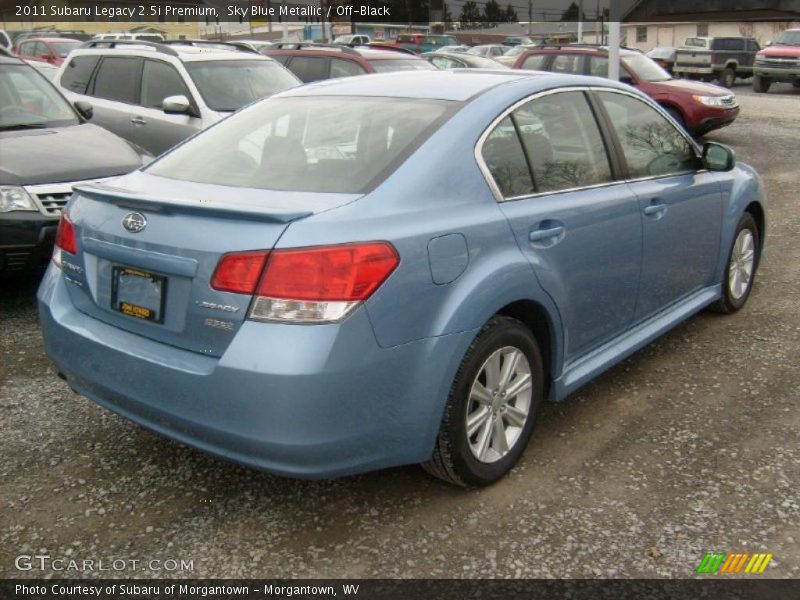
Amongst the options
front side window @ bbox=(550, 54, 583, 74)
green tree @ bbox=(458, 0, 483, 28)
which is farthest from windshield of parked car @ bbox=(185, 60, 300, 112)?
green tree @ bbox=(458, 0, 483, 28)

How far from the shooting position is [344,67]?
11547 millimetres

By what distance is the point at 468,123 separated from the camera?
10.5ft

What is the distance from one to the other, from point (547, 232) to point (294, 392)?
52.7 inches

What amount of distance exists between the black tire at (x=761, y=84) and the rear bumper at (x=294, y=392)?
25592mm

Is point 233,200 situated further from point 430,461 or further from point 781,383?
point 781,383

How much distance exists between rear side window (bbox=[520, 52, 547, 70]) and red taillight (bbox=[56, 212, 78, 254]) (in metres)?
12.4

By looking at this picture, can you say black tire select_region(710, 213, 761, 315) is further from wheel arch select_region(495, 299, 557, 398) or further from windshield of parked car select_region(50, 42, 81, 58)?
windshield of parked car select_region(50, 42, 81, 58)

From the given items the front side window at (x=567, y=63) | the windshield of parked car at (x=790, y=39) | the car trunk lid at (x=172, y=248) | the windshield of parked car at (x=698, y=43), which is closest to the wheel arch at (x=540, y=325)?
the car trunk lid at (x=172, y=248)

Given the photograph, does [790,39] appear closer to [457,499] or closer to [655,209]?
[655,209]

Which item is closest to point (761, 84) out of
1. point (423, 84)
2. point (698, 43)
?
point (698, 43)

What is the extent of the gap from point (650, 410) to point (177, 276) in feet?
7.93

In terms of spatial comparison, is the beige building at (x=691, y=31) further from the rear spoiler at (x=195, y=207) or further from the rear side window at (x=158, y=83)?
the rear spoiler at (x=195, y=207)

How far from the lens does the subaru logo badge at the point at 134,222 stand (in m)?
2.86

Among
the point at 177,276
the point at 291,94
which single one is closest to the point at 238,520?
the point at 177,276
